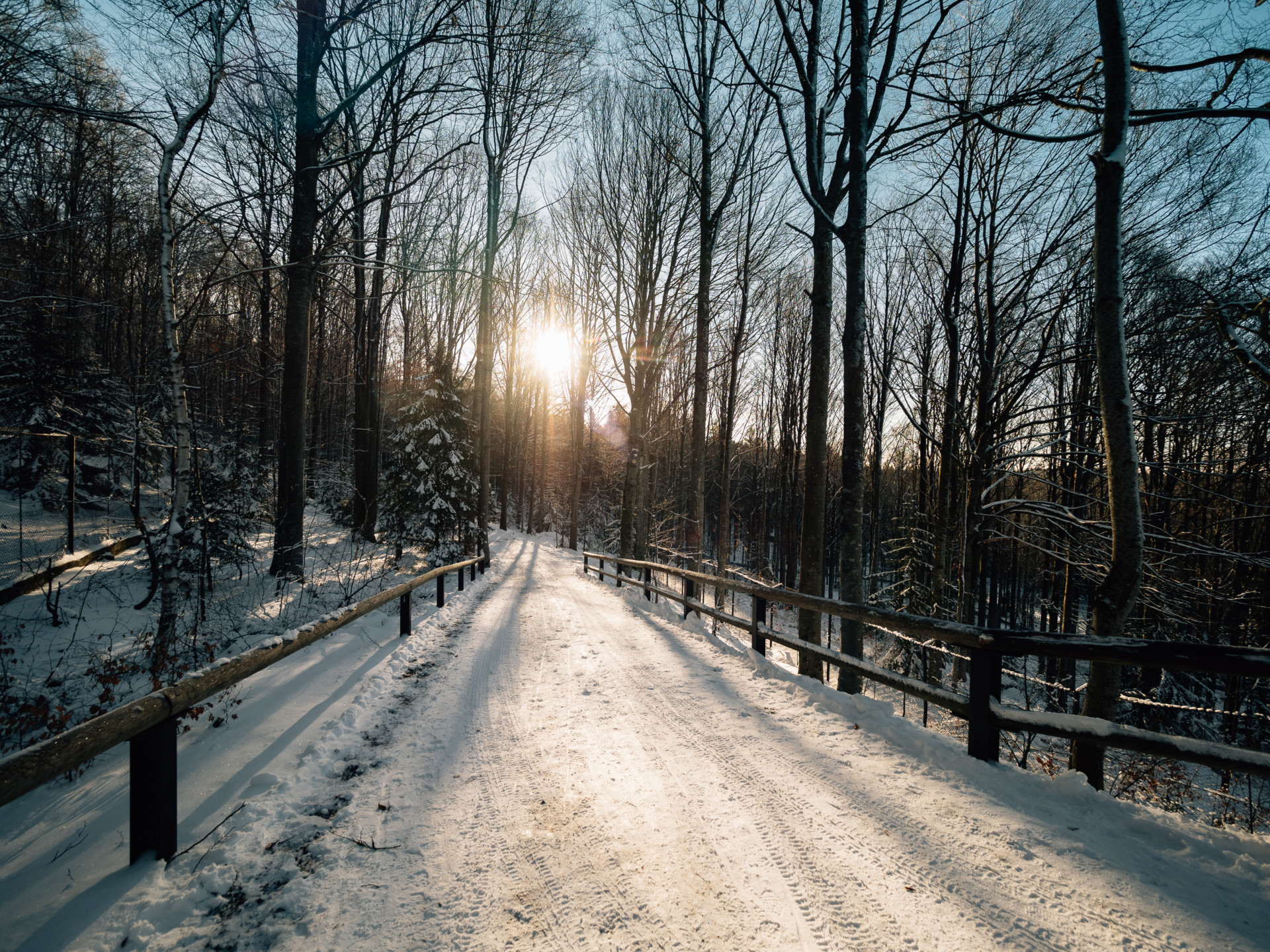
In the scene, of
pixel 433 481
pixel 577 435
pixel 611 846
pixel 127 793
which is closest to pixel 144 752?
pixel 127 793

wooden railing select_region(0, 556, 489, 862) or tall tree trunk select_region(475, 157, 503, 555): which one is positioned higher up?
tall tree trunk select_region(475, 157, 503, 555)

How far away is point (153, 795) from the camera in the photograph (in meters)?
2.32

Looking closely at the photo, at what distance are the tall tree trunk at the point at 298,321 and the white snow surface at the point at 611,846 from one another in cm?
650

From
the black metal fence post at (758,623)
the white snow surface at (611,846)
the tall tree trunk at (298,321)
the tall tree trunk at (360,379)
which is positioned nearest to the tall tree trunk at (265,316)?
the tall tree trunk at (360,379)

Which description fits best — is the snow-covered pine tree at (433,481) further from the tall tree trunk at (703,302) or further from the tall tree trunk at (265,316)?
the tall tree trunk at (703,302)

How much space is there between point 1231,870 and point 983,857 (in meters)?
1.04

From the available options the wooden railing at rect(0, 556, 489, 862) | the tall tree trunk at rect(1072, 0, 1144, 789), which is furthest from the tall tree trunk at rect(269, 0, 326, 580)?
the tall tree trunk at rect(1072, 0, 1144, 789)

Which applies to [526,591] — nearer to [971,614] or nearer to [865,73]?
[971,614]

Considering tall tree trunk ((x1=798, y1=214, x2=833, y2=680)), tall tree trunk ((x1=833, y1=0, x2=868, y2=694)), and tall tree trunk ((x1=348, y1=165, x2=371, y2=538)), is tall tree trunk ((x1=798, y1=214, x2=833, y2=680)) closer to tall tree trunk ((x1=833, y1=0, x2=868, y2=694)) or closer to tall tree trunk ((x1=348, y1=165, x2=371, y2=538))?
tall tree trunk ((x1=833, y1=0, x2=868, y2=694))

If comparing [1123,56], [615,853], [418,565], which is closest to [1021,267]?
[1123,56]

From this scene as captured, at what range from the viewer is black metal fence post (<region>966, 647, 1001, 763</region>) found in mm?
3283

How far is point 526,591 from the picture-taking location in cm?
1223

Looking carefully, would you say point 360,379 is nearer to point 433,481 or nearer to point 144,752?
point 433,481

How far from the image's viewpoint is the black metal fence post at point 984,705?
3.28 meters
